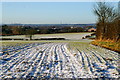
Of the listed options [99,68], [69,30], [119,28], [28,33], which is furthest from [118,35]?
[69,30]

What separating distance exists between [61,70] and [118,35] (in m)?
15.0

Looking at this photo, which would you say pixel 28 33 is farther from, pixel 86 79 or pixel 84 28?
pixel 86 79

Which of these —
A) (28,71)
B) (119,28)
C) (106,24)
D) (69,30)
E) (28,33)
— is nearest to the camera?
(28,71)

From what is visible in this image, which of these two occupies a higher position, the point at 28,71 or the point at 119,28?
the point at 119,28

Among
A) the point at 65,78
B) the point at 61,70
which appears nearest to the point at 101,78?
the point at 65,78

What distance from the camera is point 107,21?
22.0 m

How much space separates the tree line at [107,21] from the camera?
1953cm

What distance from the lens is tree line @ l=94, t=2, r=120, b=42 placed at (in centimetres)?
1953

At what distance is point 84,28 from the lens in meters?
62.4

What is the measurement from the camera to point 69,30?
59406mm

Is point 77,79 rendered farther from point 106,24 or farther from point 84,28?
point 84,28

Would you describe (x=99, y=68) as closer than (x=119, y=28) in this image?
Yes

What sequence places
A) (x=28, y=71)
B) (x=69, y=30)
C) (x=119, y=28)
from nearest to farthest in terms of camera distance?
(x=28, y=71) < (x=119, y=28) < (x=69, y=30)

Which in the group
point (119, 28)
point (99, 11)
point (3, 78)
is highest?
point (99, 11)
